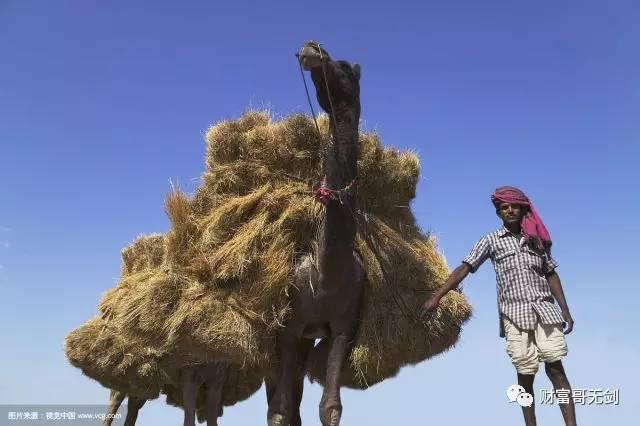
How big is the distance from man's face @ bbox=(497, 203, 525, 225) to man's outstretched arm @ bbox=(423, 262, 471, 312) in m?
0.47

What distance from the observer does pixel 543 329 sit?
14.4 ft

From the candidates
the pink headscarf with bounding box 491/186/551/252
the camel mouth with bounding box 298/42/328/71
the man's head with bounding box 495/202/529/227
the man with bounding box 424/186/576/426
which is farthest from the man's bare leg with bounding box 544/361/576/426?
the camel mouth with bounding box 298/42/328/71

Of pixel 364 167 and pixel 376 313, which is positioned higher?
pixel 364 167

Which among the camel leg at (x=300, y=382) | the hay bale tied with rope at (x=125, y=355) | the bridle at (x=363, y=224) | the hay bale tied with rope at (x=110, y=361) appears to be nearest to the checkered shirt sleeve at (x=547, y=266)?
the bridle at (x=363, y=224)

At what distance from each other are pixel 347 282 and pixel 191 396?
156 inches

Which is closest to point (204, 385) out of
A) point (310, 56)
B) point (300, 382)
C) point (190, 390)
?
point (190, 390)

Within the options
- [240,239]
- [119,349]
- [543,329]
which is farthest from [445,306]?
[119,349]

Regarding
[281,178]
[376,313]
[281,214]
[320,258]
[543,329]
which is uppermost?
[281,178]

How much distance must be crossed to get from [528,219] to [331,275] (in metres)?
1.61

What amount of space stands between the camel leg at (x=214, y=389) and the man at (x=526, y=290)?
4.48 metres

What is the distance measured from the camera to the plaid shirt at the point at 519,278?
14.4ft

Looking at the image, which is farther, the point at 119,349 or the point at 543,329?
the point at 119,349

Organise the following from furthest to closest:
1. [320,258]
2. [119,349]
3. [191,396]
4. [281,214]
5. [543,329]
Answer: [119,349], [191,396], [281,214], [320,258], [543,329]

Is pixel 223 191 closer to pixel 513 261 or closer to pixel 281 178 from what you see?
pixel 281 178
